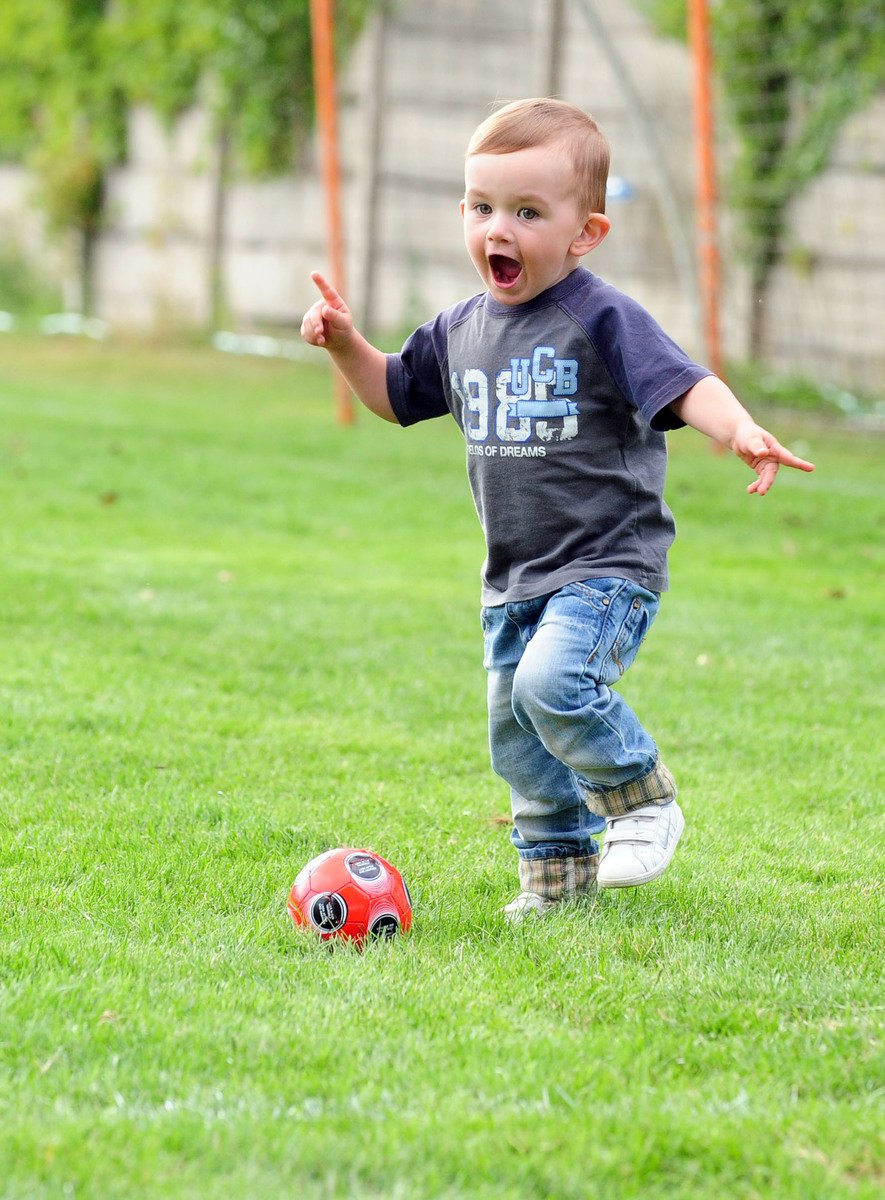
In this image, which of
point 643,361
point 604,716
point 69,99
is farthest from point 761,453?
point 69,99

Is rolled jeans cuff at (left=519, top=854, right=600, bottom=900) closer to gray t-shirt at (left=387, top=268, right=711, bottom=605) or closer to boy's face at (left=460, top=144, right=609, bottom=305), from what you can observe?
gray t-shirt at (left=387, top=268, right=711, bottom=605)

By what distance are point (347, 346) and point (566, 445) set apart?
61 centimetres

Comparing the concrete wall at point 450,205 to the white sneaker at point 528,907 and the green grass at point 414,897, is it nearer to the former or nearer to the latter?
the green grass at point 414,897

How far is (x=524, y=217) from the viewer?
3.29 m

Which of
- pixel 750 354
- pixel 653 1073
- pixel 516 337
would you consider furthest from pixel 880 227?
pixel 653 1073

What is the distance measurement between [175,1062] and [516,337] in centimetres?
162

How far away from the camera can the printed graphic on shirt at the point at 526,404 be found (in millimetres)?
3289

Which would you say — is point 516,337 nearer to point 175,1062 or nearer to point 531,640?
point 531,640

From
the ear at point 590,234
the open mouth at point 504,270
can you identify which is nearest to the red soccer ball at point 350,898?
the open mouth at point 504,270

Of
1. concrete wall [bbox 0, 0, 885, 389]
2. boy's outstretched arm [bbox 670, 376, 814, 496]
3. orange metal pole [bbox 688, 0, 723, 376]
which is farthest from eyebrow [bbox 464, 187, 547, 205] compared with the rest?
concrete wall [bbox 0, 0, 885, 389]

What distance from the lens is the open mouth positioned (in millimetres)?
3316

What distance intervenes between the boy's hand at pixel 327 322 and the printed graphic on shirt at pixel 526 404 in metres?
0.34

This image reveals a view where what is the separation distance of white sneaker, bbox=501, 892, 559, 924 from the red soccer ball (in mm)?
215

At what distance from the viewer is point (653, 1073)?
2.55 m
